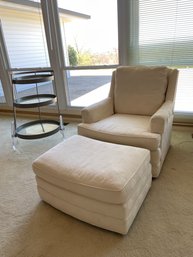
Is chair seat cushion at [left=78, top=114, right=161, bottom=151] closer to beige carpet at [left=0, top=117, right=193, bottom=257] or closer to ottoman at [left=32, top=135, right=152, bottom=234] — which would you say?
ottoman at [left=32, top=135, right=152, bottom=234]

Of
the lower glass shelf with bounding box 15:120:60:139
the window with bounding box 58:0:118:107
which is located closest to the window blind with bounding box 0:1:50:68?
the window with bounding box 58:0:118:107

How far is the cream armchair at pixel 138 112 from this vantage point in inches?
68.1

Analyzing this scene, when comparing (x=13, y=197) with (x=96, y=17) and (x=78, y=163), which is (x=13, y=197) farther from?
(x=96, y=17)

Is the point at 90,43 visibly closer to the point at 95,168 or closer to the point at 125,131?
the point at 125,131

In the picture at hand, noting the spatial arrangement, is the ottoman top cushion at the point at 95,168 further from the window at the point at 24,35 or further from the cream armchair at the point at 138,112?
the window at the point at 24,35

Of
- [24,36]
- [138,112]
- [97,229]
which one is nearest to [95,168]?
[97,229]

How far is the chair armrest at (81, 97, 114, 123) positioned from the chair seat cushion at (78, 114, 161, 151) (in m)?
0.06

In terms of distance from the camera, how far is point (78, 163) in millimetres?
1412

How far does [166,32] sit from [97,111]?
137cm

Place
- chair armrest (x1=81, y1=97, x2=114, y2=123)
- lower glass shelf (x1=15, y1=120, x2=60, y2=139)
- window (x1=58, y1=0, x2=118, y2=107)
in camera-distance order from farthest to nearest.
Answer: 1. window (x1=58, y1=0, x2=118, y2=107)
2. lower glass shelf (x1=15, y1=120, x2=60, y2=139)
3. chair armrest (x1=81, y1=97, x2=114, y2=123)

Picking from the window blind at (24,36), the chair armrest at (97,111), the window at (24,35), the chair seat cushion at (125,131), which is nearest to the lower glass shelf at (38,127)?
the chair armrest at (97,111)

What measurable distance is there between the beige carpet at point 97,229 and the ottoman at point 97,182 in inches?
3.2

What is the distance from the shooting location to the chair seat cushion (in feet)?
5.56

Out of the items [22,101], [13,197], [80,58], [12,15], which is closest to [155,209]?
[13,197]
